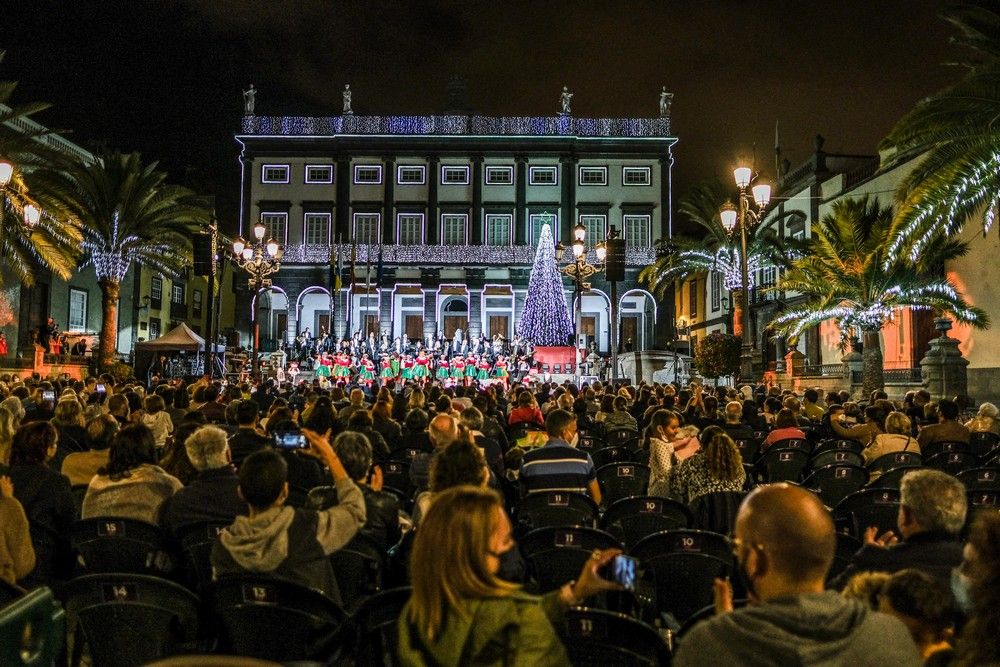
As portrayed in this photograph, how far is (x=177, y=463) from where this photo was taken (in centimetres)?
636

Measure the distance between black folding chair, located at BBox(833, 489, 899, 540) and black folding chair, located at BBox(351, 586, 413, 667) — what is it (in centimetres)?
411

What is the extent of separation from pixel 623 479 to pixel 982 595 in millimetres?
5839

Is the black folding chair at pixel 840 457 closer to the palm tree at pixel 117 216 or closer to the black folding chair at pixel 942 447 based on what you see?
the black folding chair at pixel 942 447

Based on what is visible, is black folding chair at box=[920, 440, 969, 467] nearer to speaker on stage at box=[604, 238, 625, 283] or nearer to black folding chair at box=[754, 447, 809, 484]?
black folding chair at box=[754, 447, 809, 484]

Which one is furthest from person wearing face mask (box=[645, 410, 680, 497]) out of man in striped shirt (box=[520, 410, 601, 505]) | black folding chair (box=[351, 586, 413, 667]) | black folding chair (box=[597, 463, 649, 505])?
black folding chair (box=[351, 586, 413, 667])

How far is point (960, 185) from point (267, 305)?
1714 inches

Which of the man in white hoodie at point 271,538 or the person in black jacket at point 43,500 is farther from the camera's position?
the person in black jacket at point 43,500

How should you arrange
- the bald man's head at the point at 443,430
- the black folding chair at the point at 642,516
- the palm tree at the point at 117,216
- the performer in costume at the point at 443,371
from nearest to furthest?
the black folding chair at the point at 642,516
the bald man's head at the point at 443,430
the palm tree at the point at 117,216
the performer in costume at the point at 443,371

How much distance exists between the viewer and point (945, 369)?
63.4ft

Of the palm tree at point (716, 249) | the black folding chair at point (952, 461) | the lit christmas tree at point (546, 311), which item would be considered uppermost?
the palm tree at point (716, 249)

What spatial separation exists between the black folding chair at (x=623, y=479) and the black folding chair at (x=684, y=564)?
325cm

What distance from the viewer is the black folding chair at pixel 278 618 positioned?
3.43m

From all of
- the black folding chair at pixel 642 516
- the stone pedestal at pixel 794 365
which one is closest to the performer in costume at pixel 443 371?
the stone pedestal at pixel 794 365

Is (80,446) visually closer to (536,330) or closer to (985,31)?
(985,31)
